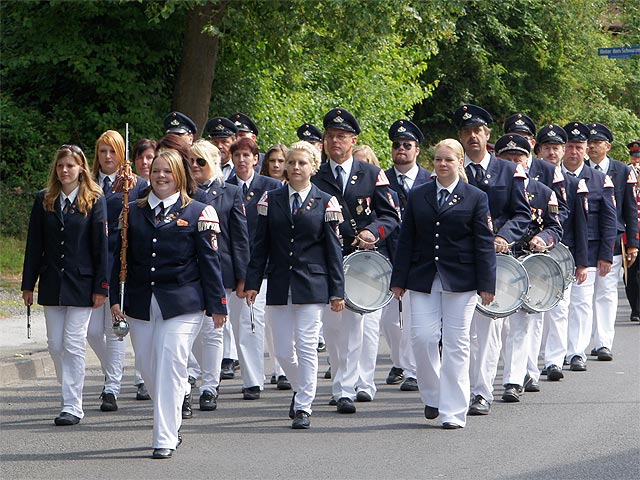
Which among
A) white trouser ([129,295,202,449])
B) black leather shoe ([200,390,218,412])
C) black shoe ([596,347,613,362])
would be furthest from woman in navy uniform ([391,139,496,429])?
black shoe ([596,347,613,362])

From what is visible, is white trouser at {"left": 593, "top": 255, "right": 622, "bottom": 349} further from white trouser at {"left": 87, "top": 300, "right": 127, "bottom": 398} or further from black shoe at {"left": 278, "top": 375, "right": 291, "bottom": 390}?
white trouser at {"left": 87, "top": 300, "right": 127, "bottom": 398}

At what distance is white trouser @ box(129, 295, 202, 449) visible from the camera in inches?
329

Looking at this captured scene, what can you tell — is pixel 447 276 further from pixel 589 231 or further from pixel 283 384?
pixel 589 231

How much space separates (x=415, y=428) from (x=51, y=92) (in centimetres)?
1678

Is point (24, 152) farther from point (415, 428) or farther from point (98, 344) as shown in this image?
point (415, 428)

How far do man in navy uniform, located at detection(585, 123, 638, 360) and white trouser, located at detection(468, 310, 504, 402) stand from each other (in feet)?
11.4

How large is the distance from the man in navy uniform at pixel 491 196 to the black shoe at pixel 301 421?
61.6 inches

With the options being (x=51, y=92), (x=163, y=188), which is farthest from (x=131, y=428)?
(x=51, y=92)

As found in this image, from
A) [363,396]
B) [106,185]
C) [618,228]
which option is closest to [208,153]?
[106,185]

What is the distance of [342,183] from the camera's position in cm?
1109

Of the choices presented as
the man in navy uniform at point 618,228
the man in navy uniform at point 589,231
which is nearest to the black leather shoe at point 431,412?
the man in navy uniform at point 589,231

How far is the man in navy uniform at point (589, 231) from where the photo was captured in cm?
1307

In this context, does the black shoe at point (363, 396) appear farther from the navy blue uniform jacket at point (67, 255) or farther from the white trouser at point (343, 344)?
the navy blue uniform jacket at point (67, 255)

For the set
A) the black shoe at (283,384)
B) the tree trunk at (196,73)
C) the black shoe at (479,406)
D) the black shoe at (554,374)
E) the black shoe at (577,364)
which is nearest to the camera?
the black shoe at (479,406)
